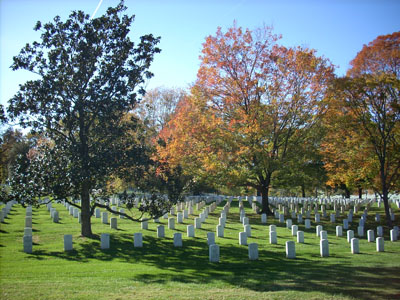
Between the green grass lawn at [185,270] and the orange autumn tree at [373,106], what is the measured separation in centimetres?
728

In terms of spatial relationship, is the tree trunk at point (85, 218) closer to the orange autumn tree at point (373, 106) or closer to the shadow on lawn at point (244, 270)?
the shadow on lawn at point (244, 270)

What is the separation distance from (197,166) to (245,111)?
482 centimetres

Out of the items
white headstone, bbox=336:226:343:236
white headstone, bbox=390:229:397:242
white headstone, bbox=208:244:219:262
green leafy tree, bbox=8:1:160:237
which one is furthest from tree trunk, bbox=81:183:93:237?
white headstone, bbox=390:229:397:242

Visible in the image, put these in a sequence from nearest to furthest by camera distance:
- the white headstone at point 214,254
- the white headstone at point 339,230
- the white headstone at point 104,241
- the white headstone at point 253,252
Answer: the white headstone at point 214,254 < the white headstone at point 253,252 < the white headstone at point 104,241 < the white headstone at point 339,230

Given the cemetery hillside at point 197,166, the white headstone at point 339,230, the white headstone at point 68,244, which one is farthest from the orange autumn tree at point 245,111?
the white headstone at point 68,244

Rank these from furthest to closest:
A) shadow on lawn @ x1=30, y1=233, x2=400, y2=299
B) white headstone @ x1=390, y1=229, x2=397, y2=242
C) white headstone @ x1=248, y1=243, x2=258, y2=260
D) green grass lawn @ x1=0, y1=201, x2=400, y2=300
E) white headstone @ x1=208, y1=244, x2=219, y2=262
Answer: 1. white headstone @ x1=390, y1=229, x2=397, y2=242
2. white headstone @ x1=248, y1=243, x2=258, y2=260
3. white headstone @ x1=208, y1=244, x2=219, y2=262
4. shadow on lawn @ x1=30, y1=233, x2=400, y2=299
5. green grass lawn @ x1=0, y1=201, x2=400, y2=300

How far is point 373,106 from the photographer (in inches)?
822

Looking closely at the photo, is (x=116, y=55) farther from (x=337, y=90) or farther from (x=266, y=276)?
(x=337, y=90)

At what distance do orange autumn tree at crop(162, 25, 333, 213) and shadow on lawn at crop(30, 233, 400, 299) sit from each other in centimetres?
969

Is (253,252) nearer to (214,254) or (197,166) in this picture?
(214,254)

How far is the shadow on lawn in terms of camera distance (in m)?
8.97

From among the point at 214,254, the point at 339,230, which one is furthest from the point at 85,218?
the point at 339,230

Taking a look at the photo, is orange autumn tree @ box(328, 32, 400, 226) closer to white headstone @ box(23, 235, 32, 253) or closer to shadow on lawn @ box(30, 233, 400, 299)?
shadow on lawn @ box(30, 233, 400, 299)

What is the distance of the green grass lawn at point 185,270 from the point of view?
27.3ft
